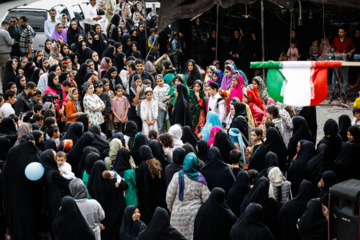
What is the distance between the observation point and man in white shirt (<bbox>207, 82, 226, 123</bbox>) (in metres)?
10.9

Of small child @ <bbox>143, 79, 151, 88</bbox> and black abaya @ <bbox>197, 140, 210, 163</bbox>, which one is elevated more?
small child @ <bbox>143, 79, 151, 88</bbox>

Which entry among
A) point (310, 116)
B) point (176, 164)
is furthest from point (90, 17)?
point (176, 164)

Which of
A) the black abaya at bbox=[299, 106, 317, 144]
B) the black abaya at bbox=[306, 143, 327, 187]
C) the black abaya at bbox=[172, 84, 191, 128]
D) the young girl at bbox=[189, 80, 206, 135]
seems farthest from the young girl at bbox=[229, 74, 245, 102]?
the black abaya at bbox=[306, 143, 327, 187]

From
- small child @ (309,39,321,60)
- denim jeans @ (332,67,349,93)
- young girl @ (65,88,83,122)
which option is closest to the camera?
young girl @ (65,88,83,122)

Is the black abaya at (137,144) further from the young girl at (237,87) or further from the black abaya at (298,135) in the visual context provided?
the young girl at (237,87)

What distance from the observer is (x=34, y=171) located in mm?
7902

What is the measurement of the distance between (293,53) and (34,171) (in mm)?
8459

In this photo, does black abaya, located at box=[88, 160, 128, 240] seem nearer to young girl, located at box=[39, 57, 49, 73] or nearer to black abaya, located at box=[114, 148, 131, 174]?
black abaya, located at box=[114, 148, 131, 174]

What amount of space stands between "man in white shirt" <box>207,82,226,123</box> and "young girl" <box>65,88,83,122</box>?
2179mm

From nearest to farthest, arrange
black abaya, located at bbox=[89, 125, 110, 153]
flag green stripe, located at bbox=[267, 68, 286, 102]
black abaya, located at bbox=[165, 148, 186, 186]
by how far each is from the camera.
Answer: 1. black abaya, located at bbox=[165, 148, 186, 186]
2. flag green stripe, located at bbox=[267, 68, 286, 102]
3. black abaya, located at bbox=[89, 125, 110, 153]

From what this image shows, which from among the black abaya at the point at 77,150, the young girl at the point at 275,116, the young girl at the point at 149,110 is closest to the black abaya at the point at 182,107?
the young girl at the point at 149,110

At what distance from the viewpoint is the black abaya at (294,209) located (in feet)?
23.1

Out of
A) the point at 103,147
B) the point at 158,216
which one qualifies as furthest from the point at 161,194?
the point at 158,216

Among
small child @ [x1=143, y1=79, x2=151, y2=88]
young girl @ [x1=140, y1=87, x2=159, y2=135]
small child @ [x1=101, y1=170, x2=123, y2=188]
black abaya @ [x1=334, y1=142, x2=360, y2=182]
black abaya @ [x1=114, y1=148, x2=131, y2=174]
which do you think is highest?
small child @ [x1=143, y1=79, x2=151, y2=88]
